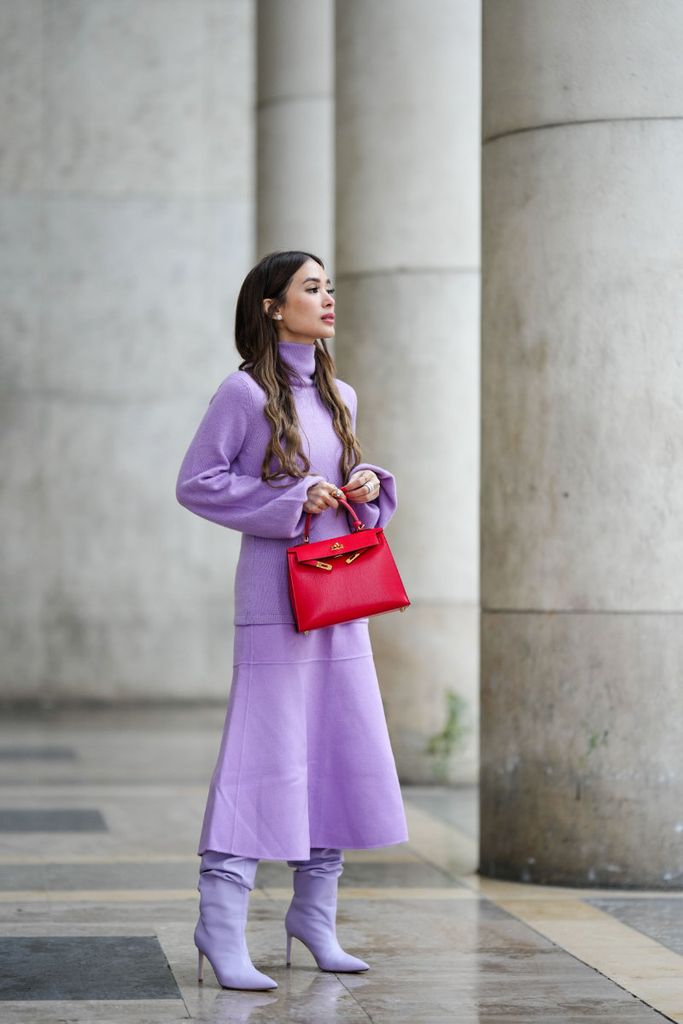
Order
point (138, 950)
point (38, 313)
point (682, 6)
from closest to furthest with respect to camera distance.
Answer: point (138, 950), point (682, 6), point (38, 313)

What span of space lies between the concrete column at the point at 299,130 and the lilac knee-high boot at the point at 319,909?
34.7 feet

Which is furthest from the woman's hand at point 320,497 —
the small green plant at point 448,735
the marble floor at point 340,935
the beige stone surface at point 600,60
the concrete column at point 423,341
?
the small green plant at point 448,735

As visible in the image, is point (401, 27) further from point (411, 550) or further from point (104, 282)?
point (104, 282)

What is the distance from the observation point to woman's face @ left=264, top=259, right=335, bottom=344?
5402 millimetres

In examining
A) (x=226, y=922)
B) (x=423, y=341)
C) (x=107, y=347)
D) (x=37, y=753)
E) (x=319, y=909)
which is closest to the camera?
(x=226, y=922)

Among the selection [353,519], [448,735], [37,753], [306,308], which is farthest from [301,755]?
[37,753]

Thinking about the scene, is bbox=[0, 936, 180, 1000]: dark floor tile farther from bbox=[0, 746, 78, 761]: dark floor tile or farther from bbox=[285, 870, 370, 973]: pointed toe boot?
bbox=[0, 746, 78, 761]: dark floor tile

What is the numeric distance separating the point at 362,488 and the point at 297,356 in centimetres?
50

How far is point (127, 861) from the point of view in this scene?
7.78m

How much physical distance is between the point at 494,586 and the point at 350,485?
88.9 inches

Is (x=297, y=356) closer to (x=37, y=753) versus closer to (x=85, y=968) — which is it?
(x=85, y=968)

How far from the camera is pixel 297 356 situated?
547 cm

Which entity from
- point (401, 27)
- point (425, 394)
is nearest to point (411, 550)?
point (425, 394)

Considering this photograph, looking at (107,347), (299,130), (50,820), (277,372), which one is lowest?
(50,820)
